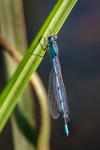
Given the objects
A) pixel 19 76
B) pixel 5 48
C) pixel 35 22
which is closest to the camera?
pixel 19 76

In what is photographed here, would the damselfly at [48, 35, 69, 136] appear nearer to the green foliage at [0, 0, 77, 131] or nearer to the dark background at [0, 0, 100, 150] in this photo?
the green foliage at [0, 0, 77, 131]

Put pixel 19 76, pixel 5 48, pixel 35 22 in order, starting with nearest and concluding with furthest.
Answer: pixel 19 76, pixel 5 48, pixel 35 22

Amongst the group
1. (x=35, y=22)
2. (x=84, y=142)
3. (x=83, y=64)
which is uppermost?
(x=35, y=22)

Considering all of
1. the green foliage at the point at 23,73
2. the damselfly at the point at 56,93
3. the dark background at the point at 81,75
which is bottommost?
the dark background at the point at 81,75

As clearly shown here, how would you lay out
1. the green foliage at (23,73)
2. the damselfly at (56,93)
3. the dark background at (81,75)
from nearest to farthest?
1. the green foliage at (23,73)
2. the damselfly at (56,93)
3. the dark background at (81,75)

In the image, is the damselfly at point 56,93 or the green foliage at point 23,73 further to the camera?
the damselfly at point 56,93

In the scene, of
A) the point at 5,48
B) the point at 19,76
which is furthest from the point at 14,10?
the point at 19,76

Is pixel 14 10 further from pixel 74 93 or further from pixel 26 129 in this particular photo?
pixel 74 93

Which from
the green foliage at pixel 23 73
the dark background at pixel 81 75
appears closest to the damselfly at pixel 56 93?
the green foliage at pixel 23 73

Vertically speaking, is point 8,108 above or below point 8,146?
above

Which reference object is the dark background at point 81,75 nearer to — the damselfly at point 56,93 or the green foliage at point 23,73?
the damselfly at point 56,93
